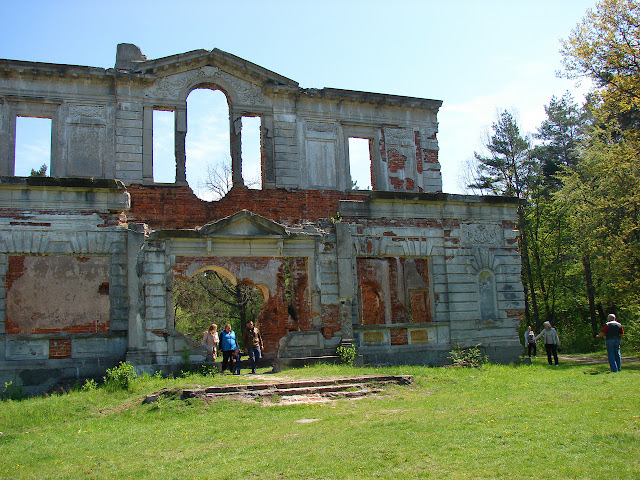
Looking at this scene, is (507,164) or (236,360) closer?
(236,360)

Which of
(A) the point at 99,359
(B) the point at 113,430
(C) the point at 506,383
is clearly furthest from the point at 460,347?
(B) the point at 113,430

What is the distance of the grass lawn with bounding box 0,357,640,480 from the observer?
7316 millimetres

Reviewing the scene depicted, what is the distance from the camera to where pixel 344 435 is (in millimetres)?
8953

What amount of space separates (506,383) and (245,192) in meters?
11.6

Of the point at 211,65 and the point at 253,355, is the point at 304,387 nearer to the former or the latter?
the point at 253,355

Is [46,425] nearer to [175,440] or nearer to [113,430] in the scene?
[113,430]

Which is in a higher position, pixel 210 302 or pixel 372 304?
pixel 210 302

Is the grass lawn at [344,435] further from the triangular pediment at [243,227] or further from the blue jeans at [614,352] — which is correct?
the triangular pediment at [243,227]

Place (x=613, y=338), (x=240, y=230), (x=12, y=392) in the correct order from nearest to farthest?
(x=12, y=392), (x=613, y=338), (x=240, y=230)

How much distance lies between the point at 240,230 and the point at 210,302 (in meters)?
16.2

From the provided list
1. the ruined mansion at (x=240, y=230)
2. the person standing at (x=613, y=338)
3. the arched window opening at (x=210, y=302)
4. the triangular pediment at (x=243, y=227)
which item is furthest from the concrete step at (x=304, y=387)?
the arched window opening at (x=210, y=302)

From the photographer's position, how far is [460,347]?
1947 centimetres

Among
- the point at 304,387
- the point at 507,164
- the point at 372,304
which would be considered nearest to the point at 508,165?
the point at 507,164

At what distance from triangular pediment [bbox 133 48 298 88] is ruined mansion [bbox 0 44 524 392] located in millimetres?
52
